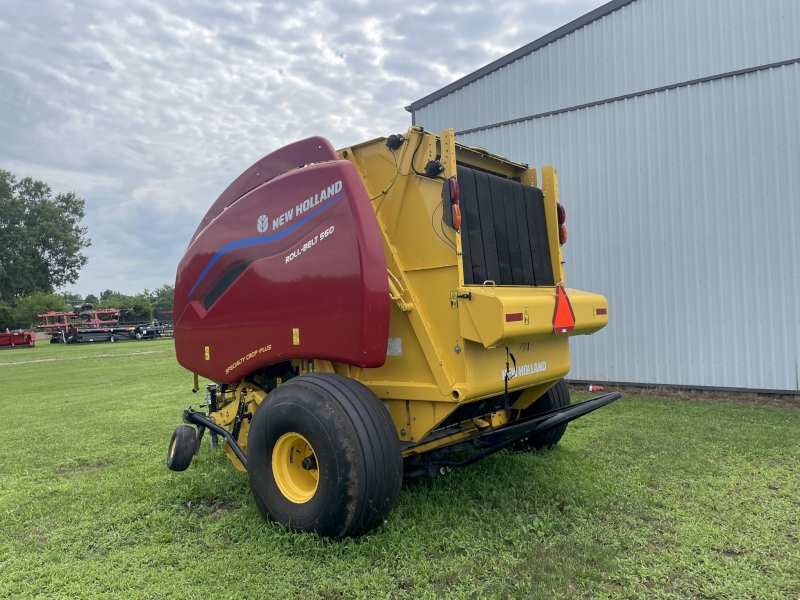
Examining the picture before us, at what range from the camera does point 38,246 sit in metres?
50.6

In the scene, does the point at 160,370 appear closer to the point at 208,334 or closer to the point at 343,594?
the point at 208,334

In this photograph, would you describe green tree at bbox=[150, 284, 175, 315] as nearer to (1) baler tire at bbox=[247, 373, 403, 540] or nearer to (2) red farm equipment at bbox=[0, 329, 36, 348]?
(2) red farm equipment at bbox=[0, 329, 36, 348]

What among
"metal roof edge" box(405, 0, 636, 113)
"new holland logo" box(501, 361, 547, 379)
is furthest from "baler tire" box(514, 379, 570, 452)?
A: "metal roof edge" box(405, 0, 636, 113)

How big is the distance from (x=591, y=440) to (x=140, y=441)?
502 cm

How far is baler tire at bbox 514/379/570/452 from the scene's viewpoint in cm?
491

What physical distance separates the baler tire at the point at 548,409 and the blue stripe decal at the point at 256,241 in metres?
2.59

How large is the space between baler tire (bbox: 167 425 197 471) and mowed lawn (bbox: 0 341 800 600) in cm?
20

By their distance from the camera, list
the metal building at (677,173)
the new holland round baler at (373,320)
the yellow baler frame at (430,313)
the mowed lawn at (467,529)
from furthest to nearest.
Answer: the metal building at (677,173) → the yellow baler frame at (430,313) → the new holland round baler at (373,320) → the mowed lawn at (467,529)

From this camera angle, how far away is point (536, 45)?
9.28 meters

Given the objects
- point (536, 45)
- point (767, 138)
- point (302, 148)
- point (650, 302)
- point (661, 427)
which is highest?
point (536, 45)

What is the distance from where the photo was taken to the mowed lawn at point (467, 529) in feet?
9.50

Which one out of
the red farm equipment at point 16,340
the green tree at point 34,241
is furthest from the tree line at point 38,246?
the red farm equipment at point 16,340

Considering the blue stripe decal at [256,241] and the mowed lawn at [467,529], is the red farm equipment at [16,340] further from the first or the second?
the blue stripe decal at [256,241]

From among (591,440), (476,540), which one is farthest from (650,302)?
(476,540)
